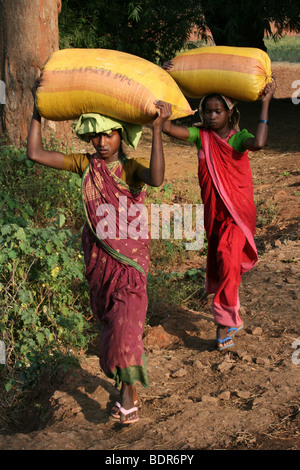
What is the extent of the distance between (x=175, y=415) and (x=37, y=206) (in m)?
3.58

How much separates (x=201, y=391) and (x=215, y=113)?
70.0 inches

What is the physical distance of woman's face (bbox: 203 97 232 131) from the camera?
13.7 feet

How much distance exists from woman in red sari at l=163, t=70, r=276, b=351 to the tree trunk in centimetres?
371

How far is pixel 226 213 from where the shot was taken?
170 inches

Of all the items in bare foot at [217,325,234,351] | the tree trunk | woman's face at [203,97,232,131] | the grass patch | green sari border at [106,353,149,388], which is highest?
the grass patch

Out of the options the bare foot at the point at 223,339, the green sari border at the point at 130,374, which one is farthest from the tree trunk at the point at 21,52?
the green sari border at the point at 130,374

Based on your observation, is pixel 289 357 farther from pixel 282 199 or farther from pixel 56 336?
pixel 282 199

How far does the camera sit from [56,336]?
4.18m

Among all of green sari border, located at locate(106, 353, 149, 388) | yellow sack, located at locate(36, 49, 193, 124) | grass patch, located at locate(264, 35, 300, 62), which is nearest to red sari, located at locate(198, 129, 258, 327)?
Answer: yellow sack, located at locate(36, 49, 193, 124)

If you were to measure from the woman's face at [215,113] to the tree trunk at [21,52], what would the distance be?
12.6 feet

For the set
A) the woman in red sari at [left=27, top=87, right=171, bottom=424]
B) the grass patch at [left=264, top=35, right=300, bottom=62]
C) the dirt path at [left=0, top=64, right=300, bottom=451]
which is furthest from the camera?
the grass patch at [left=264, top=35, right=300, bottom=62]

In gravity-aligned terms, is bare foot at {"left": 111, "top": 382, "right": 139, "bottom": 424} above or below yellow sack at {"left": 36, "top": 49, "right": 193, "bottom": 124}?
below

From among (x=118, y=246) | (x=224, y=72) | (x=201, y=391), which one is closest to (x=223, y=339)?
(x=201, y=391)

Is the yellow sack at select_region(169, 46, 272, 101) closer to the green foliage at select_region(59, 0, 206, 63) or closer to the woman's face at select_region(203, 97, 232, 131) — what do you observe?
the woman's face at select_region(203, 97, 232, 131)
